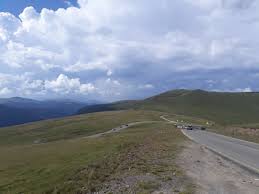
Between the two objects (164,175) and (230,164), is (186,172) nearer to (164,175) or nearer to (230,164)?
(164,175)

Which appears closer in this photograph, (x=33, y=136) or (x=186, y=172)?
(x=186, y=172)

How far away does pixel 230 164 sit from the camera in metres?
28.4

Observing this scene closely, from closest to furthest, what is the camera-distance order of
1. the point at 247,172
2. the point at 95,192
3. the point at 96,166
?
1. the point at 95,192
2. the point at 247,172
3. the point at 96,166

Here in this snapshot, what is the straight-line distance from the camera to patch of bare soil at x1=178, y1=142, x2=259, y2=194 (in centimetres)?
1802

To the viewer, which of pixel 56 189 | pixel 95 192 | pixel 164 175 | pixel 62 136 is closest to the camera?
pixel 95 192

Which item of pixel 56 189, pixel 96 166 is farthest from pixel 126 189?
pixel 96 166

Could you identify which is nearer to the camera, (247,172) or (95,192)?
(95,192)

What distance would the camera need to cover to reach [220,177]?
2194 centimetres

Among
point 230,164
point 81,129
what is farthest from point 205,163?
point 81,129

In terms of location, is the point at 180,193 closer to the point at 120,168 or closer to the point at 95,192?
the point at 95,192

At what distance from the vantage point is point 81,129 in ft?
607

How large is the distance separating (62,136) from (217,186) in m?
155

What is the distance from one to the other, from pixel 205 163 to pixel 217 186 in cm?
981

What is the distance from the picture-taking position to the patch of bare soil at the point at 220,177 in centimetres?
1802
